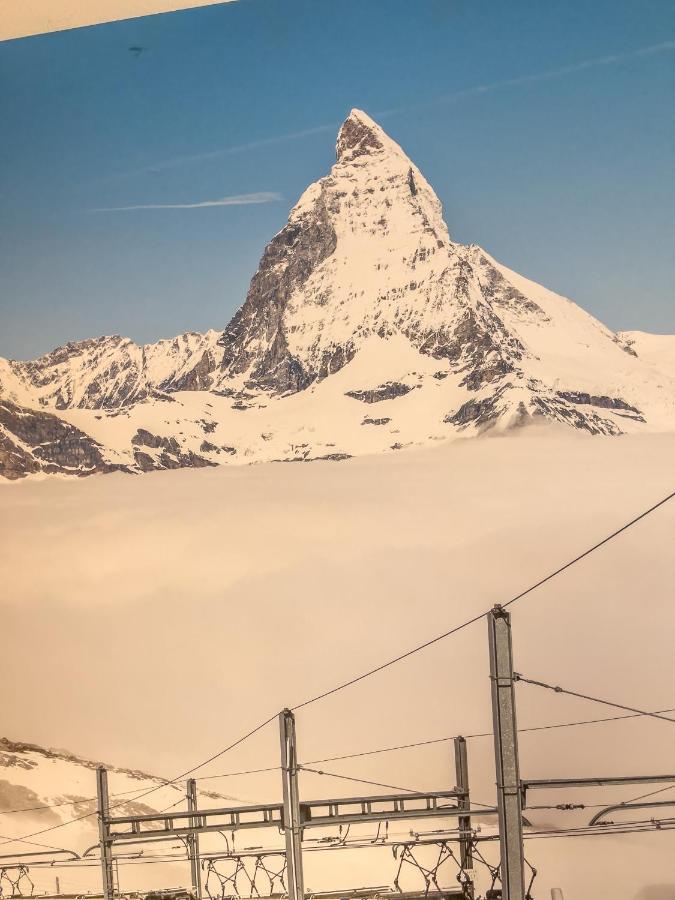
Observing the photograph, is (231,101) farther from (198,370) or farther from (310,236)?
(198,370)

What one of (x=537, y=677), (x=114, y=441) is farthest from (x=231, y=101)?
(x=537, y=677)

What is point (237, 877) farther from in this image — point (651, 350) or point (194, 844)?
Result: point (651, 350)

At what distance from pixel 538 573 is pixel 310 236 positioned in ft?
10.8

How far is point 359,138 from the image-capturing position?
36.4 feet

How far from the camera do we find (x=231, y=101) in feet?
37.8

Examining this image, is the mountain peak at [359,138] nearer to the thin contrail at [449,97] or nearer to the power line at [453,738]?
the thin contrail at [449,97]

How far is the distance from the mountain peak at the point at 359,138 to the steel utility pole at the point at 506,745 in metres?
5.88

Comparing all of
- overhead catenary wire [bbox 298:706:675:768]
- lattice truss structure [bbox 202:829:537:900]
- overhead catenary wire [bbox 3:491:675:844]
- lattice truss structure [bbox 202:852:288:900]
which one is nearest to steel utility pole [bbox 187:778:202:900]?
lattice truss structure [bbox 202:829:537:900]

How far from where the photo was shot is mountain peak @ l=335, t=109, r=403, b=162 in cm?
1098

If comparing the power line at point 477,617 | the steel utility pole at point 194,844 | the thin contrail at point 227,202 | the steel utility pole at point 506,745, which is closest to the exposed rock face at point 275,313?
the thin contrail at point 227,202

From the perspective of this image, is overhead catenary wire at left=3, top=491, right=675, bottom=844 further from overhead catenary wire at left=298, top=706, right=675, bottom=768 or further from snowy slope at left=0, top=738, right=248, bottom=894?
overhead catenary wire at left=298, top=706, right=675, bottom=768

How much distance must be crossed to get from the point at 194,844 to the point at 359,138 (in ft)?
18.6

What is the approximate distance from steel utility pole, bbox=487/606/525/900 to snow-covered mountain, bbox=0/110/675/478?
4.76 metres

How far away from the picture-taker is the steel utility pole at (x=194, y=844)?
10.5 meters
